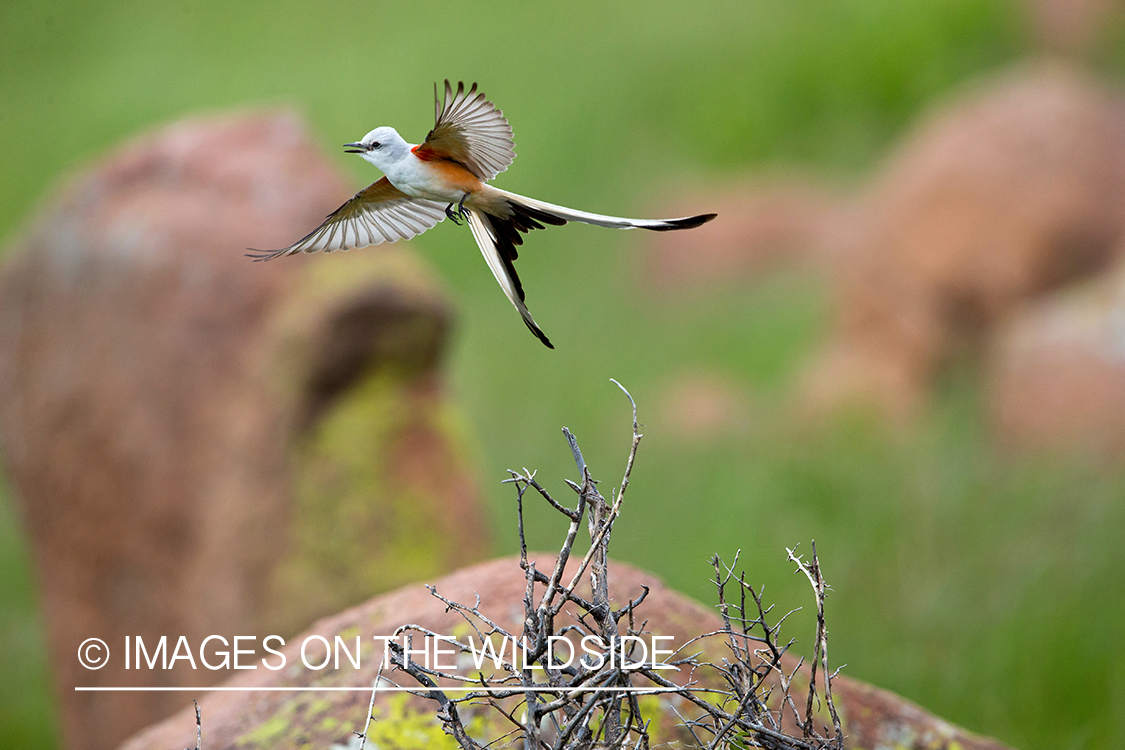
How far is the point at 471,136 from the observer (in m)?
0.86

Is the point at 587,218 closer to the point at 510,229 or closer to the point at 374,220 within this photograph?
the point at 510,229

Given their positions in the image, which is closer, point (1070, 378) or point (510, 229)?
point (510, 229)

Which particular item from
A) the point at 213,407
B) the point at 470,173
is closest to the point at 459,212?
the point at 470,173

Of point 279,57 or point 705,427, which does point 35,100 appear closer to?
point 279,57

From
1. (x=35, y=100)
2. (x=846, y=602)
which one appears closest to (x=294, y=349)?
(x=846, y=602)

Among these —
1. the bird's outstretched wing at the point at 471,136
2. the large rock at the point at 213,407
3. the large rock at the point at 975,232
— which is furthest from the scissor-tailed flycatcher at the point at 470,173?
the large rock at the point at 975,232

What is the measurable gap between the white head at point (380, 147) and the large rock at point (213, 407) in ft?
6.25

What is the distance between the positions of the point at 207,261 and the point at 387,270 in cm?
55

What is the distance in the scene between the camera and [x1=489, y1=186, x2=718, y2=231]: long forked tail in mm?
725

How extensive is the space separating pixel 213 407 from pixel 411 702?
1.80 meters

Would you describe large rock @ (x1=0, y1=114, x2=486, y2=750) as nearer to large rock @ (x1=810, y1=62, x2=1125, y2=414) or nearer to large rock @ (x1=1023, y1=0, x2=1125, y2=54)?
large rock @ (x1=810, y1=62, x2=1125, y2=414)

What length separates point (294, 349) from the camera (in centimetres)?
278

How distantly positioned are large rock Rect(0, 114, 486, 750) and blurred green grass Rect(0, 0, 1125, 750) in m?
0.75

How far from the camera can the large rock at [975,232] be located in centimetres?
431
